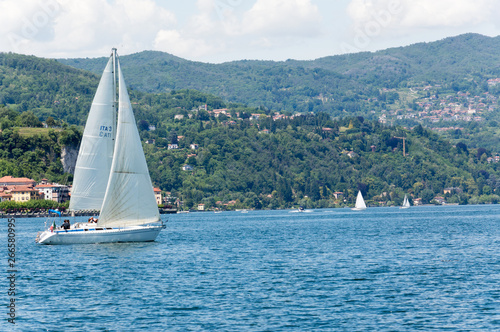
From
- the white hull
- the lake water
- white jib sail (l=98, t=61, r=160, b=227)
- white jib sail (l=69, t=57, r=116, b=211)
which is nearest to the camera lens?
the lake water

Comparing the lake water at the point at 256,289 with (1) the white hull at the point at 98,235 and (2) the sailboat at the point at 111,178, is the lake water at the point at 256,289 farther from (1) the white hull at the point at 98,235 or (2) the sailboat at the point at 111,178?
(2) the sailboat at the point at 111,178

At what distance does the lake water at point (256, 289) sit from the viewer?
32844 millimetres

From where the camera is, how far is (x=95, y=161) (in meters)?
65.6

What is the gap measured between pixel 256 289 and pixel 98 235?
2676cm

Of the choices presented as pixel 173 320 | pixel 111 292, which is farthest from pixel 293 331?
pixel 111 292

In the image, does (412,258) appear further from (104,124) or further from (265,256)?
(104,124)

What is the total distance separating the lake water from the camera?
32.8 metres

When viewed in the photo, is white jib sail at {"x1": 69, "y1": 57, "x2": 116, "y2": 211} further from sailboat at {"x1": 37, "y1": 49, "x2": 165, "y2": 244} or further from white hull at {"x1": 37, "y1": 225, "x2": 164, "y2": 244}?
white hull at {"x1": 37, "y1": 225, "x2": 164, "y2": 244}

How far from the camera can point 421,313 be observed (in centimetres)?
3431

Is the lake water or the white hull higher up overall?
the white hull

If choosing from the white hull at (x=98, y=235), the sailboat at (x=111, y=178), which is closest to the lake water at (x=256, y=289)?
the white hull at (x=98, y=235)

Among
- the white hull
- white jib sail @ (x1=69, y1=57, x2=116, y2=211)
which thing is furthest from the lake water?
white jib sail @ (x1=69, y1=57, x2=116, y2=211)

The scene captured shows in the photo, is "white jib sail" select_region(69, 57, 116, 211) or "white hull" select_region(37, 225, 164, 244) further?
"white jib sail" select_region(69, 57, 116, 211)

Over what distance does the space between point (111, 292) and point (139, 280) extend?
4.71m
